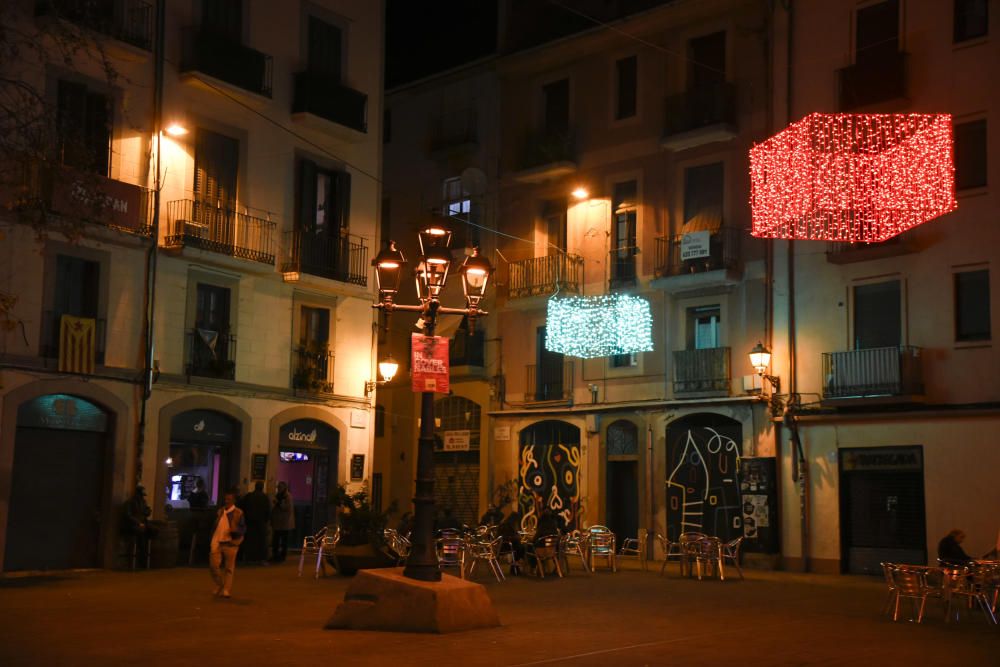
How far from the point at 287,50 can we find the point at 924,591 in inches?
749

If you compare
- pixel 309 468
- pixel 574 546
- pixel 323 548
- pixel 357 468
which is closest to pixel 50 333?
pixel 323 548

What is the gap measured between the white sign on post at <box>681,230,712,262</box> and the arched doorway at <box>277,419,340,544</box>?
961 cm

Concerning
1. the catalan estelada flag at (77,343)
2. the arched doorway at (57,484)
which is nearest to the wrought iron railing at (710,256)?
the catalan estelada flag at (77,343)

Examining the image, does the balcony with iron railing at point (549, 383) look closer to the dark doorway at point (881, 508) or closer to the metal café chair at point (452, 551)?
the dark doorway at point (881, 508)

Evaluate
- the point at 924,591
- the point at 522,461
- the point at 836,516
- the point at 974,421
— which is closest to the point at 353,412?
the point at 522,461

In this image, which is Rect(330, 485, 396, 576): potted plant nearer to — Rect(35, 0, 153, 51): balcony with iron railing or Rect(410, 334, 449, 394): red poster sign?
Rect(410, 334, 449, 394): red poster sign

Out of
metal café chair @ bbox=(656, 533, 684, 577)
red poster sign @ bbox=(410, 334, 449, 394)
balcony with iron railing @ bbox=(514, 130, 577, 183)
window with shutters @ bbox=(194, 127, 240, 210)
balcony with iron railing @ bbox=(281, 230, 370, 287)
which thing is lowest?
metal café chair @ bbox=(656, 533, 684, 577)

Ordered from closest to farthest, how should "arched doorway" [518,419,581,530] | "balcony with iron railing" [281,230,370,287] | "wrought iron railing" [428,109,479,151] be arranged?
"balcony with iron railing" [281,230,370,287] → "arched doorway" [518,419,581,530] → "wrought iron railing" [428,109,479,151]

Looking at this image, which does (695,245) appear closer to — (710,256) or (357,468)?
(710,256)

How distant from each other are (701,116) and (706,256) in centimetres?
348

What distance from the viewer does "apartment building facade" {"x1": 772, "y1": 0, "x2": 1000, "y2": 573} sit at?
75.9ft

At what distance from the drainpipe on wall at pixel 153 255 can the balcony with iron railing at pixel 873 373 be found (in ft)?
47.1

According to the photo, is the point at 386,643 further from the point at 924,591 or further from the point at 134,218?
the point at 134,218

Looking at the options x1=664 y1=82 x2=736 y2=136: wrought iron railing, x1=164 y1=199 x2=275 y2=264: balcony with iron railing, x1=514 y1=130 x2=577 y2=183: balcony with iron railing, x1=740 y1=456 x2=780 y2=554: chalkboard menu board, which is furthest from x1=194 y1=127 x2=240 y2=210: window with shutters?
x1=740 y1=456 x2=780 y2=554: chalkboard menu board
